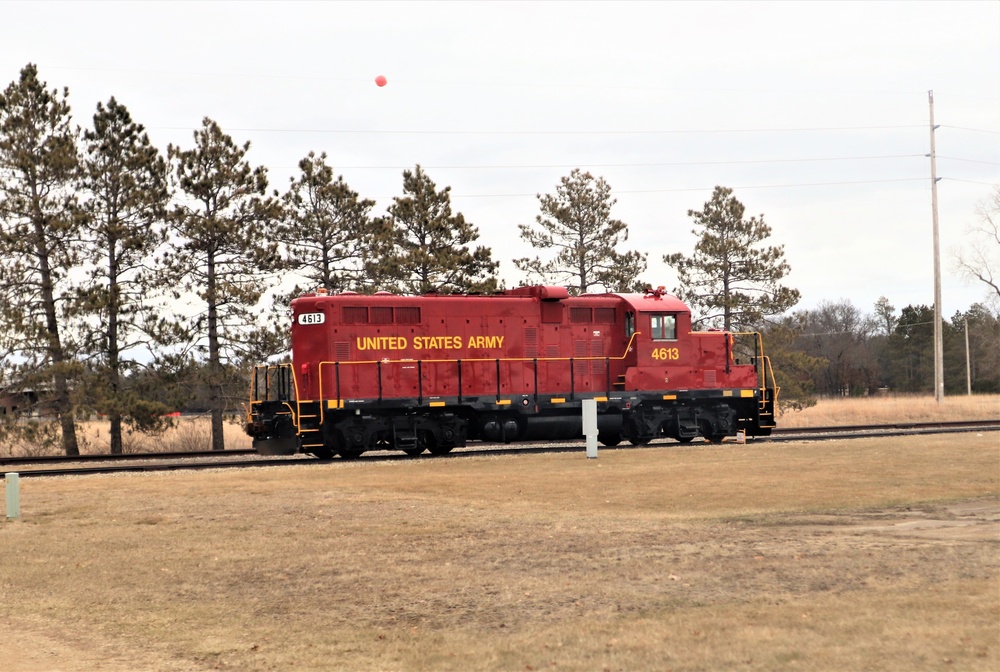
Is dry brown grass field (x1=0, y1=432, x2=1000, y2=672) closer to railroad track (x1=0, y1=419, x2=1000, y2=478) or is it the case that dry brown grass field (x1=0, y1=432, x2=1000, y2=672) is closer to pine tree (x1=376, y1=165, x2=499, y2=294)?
railroad track (x1=0, y1=419, x2=1000, y2=478)

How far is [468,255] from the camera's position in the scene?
38250mm

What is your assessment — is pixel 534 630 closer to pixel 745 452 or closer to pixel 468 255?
pixel 745 452

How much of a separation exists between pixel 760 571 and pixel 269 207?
25725mm

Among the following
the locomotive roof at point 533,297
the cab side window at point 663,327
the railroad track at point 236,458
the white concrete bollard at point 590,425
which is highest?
the locomotive roof at point 533,297

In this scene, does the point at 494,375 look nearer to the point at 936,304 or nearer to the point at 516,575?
the point at 516,575

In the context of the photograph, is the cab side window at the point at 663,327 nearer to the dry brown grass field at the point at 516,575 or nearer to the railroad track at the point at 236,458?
the railroad track at the point at 236,458

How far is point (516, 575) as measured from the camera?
10.5 m

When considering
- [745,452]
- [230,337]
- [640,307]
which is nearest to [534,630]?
[745,452]

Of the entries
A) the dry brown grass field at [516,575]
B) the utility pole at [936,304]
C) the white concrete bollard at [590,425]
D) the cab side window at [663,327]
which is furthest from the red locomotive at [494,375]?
the utility pole at [936,304]

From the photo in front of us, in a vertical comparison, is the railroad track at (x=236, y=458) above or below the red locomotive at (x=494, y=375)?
below

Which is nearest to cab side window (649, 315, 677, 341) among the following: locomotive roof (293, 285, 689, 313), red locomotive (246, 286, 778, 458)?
red locomotive (246, 286, 778, 458)

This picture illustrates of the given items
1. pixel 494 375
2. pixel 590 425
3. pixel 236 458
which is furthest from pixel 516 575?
pixel 236 458

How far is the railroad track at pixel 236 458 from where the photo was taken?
2325cm

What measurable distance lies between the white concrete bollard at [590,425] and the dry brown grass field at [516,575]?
4961 millimetres
